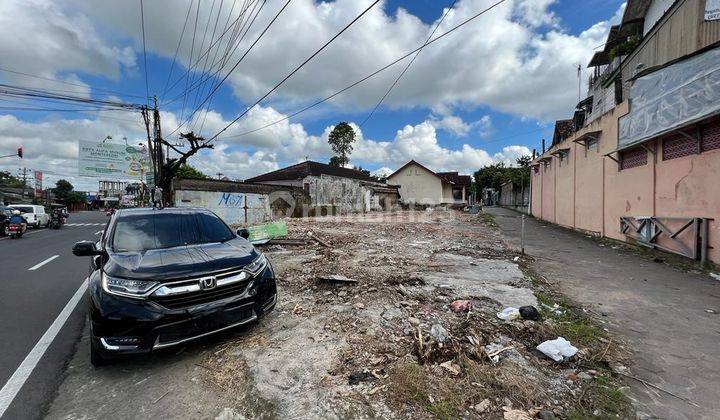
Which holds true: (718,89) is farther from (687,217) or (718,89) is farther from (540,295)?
(540,295)

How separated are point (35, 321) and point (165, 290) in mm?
3153

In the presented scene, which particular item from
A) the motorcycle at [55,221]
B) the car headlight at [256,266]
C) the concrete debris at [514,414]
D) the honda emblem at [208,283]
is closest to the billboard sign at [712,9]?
the concrete debris at [514,414]

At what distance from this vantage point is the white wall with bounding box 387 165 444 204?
144ft

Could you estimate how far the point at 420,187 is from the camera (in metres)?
44.3

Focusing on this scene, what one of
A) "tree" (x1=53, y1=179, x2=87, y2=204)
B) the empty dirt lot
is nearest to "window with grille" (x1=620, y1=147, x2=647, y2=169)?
the empty dirt lot

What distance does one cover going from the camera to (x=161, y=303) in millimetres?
2934

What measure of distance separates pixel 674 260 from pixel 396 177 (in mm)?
39033

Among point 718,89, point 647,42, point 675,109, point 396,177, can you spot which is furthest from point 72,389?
point 396,177

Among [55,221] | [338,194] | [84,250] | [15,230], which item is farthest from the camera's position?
[338,194]

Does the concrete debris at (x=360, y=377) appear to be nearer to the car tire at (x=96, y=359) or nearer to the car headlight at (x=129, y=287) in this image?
the car headlight at (x=129, y=287)

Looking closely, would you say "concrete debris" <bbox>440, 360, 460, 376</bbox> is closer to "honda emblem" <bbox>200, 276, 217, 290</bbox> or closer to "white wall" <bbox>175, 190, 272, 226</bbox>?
"honda emblem" <bbox>200, 276, 217, 290</bbox>

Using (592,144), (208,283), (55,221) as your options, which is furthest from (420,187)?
(208,283)

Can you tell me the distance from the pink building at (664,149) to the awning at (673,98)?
0.07ft

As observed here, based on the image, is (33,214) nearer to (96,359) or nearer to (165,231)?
(165,231)
